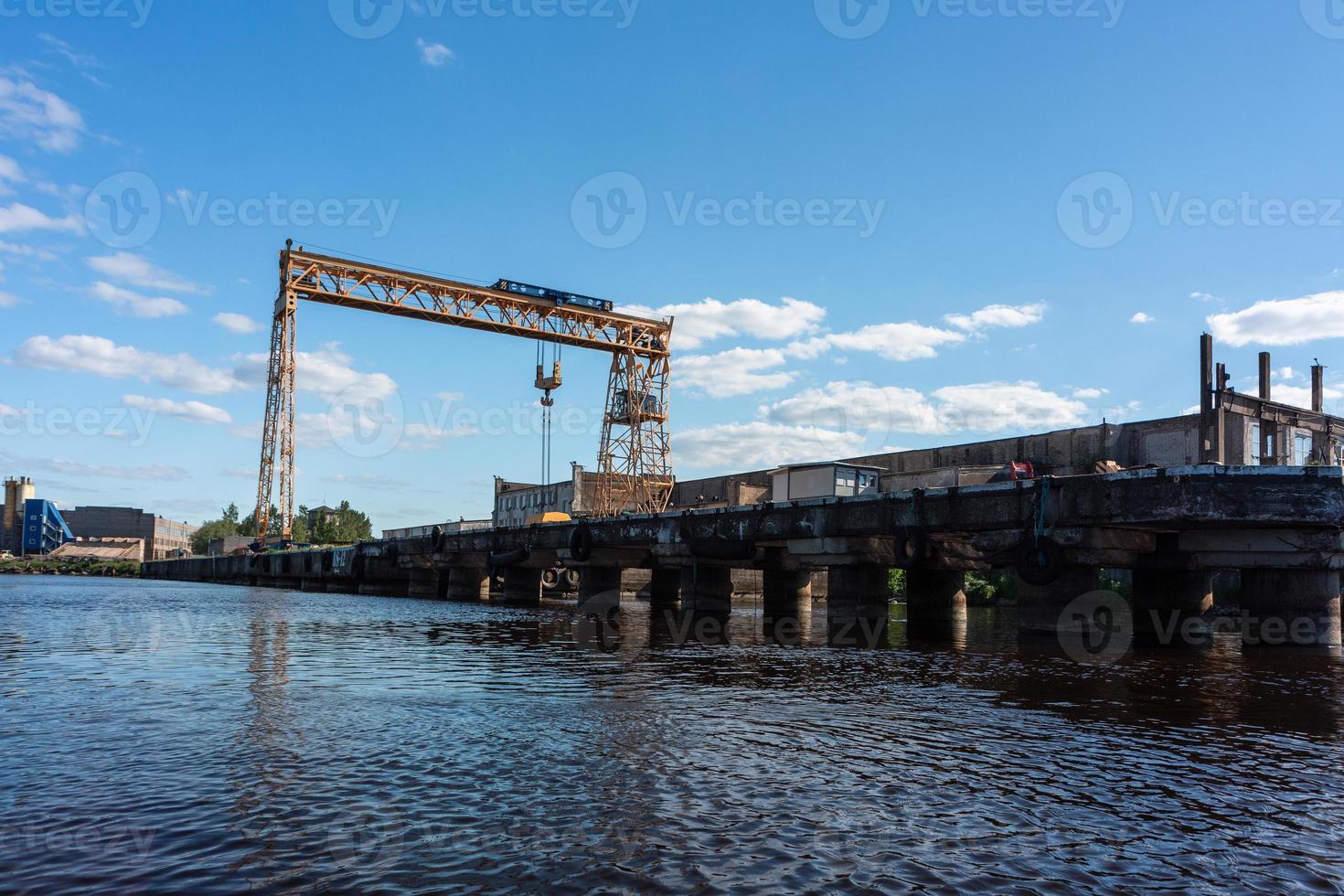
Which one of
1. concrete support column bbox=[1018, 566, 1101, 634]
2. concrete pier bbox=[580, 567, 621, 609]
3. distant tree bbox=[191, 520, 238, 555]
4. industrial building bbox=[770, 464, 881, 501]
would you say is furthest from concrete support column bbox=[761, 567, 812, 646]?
distant tree bbox=[191, 520, 238, 555]

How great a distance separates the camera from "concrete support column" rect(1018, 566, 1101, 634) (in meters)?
23.1

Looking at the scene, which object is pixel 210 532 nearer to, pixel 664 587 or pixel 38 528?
pixel 38 528

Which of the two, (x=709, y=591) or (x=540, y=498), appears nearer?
(x=709, y=591)

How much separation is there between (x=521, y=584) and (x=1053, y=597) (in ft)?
99.9

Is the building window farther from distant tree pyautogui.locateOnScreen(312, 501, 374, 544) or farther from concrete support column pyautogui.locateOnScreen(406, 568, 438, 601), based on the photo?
distant tree pyautogui.locateOnScreen(312, 501, 374, 544)

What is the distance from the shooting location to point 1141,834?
734 centimetres

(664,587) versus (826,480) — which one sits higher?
(826,480)

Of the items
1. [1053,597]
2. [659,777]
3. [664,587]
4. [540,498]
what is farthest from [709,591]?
[540,498]

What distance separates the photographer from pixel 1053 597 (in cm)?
2380

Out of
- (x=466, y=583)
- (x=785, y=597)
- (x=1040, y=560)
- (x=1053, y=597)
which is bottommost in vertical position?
(x=466, y=583)

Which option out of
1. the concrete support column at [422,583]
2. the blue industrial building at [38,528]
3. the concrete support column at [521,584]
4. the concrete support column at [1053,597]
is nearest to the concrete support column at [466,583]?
the concrete support column at [422,583]

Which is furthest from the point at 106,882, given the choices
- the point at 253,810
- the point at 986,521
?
the point at 986,521

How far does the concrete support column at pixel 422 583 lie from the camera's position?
193 ft

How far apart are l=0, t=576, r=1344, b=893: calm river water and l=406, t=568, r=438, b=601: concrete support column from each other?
40.9m
